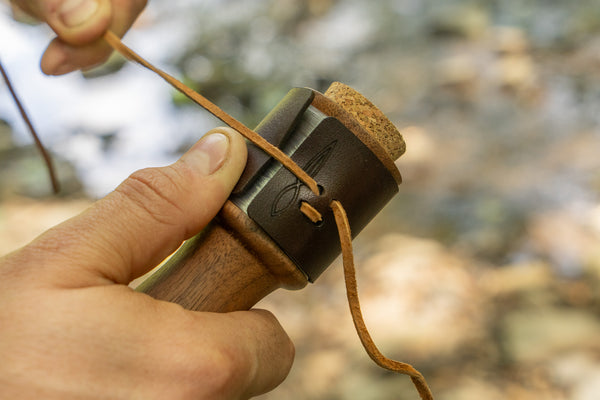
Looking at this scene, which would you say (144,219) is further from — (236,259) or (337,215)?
(337,215)

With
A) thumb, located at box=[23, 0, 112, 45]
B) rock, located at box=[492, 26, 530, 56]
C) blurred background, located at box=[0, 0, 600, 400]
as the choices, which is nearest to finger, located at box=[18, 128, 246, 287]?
thumb, located at box=[23, 0, 112, 45]

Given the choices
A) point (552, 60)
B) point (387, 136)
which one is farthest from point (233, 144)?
point (552, 60)

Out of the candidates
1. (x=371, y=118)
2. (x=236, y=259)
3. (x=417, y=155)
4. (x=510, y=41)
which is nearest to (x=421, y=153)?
(x=417, y=155)

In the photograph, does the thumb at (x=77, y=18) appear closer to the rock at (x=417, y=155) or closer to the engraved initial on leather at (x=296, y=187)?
the engraved initial on leather at (x=296, y=187)

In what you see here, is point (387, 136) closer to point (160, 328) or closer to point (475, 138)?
point (160, 328)

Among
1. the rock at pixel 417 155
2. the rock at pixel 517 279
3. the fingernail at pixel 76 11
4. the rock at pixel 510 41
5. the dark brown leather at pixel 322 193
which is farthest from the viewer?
the rock at pixel 510 41

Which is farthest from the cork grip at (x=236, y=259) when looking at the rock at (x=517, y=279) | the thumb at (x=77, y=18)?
the rock at (x=517, y=279)

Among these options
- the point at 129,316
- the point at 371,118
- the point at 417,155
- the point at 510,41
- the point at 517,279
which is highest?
the point at 510,41
